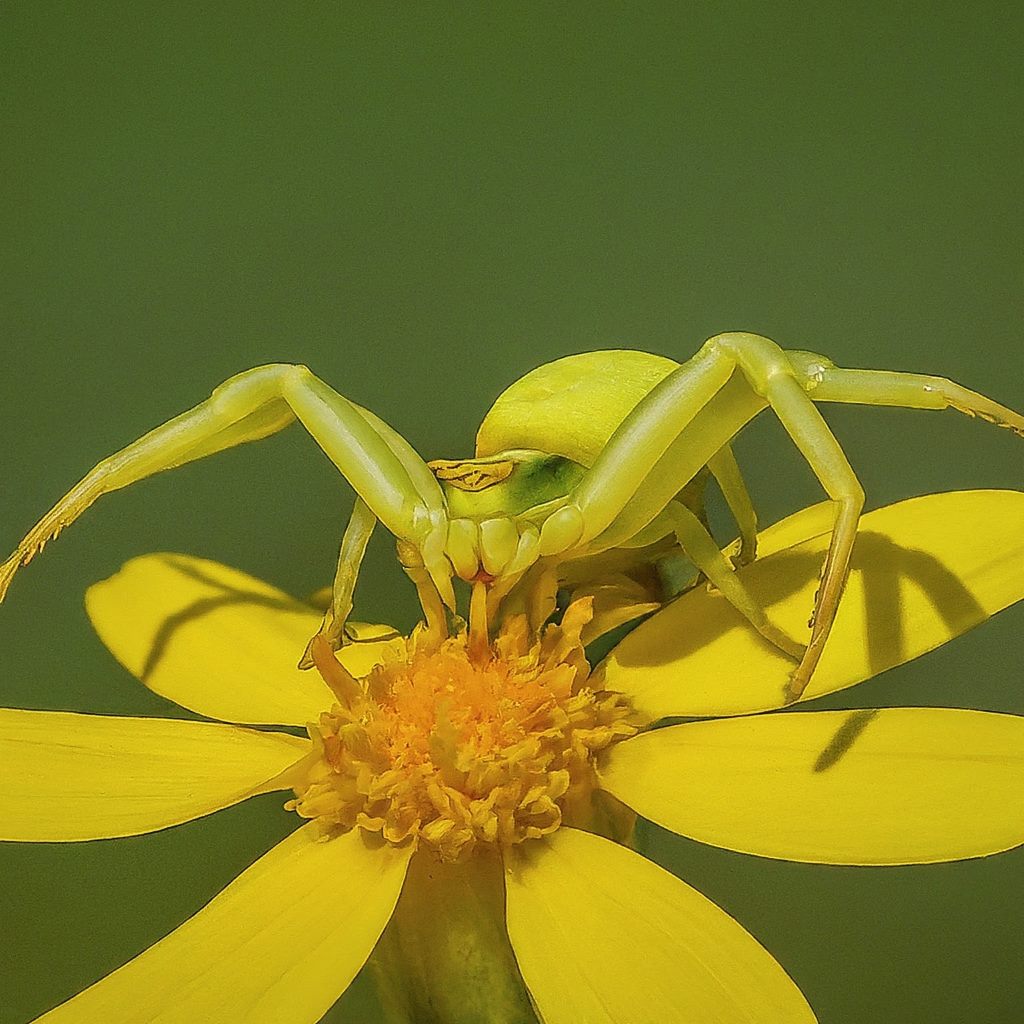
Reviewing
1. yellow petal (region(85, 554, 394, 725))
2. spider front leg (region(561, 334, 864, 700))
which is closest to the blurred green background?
yellow petal (region(85, 554, 394, 725))

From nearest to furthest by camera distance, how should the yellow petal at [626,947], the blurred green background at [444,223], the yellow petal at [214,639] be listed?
the yellow petal at [626,947]
the yellow petal at [214,639]
the blurred green background at [444,223]

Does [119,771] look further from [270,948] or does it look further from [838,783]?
[838,783]

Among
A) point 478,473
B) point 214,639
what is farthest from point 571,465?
point 214,639

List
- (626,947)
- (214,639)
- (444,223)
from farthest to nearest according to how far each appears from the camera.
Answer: (444,223) → (214,639) → (626,947)

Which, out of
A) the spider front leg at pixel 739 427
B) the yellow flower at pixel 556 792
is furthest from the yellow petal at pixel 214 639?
the spider front leg at pixel 739 427

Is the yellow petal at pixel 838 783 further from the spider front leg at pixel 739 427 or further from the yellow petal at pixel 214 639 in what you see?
the yellow petal at pixel 214 639

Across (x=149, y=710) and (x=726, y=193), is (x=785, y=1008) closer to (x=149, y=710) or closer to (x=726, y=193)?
(x=149, y=710)

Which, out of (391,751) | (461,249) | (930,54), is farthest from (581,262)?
(391,751)

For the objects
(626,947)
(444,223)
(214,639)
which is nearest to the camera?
(626,947)

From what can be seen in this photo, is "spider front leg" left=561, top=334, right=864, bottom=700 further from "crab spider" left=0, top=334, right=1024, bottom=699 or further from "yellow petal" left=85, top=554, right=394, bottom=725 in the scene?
"yellow petal" left=85, top=554, right=394, bottom=725
